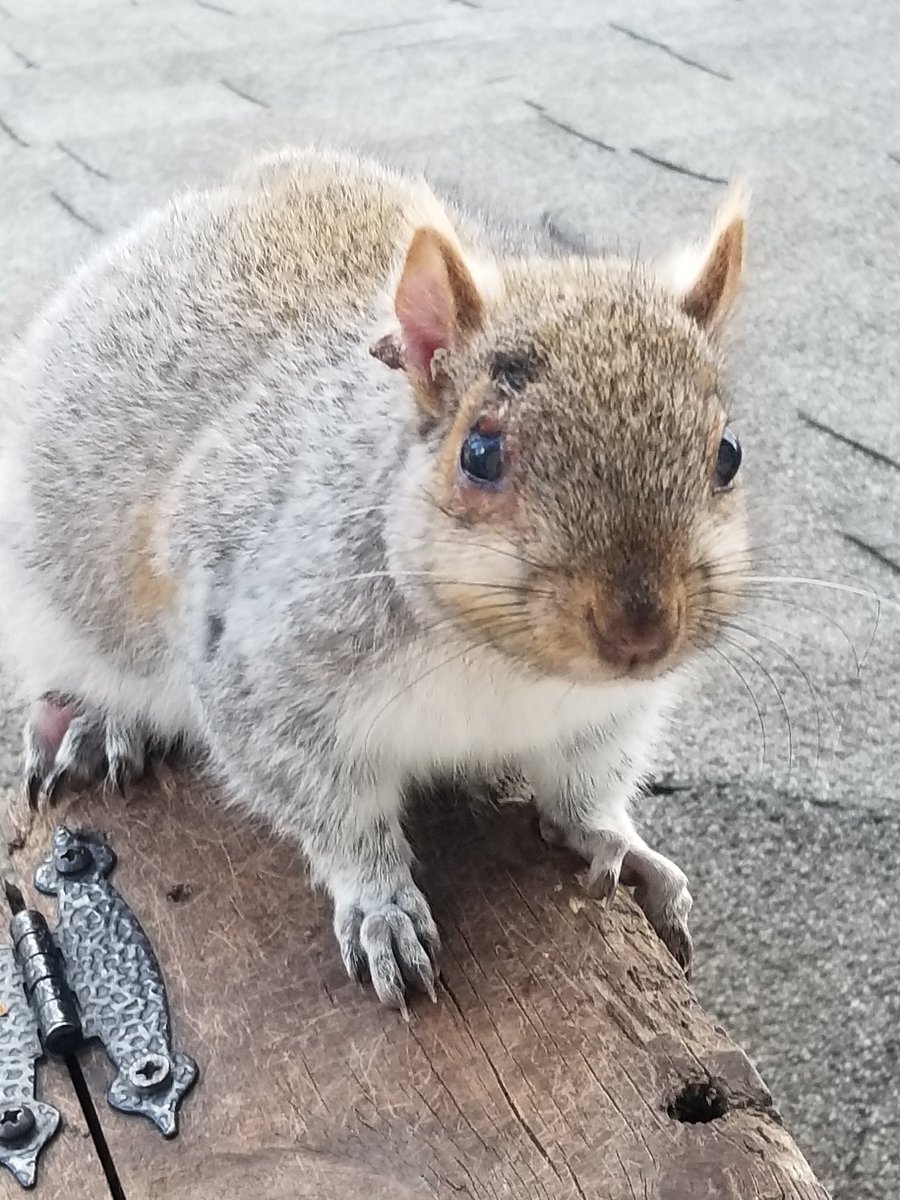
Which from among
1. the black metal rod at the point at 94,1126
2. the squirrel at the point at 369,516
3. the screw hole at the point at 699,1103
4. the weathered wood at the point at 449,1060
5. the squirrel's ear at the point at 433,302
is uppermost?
the squirrel's ear at the point at 433,302

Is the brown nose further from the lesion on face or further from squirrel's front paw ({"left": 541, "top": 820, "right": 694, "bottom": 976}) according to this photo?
squirrel's front paw ({"left": 541, "top": 820, "right": 694, "bottom": 976})

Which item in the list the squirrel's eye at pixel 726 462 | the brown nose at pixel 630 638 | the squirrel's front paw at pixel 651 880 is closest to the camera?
the brown nose at pixel 630 638

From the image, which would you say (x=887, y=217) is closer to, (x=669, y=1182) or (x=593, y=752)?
(x=593, y=752)

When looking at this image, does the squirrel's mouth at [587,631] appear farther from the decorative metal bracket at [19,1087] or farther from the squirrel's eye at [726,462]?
the decorative metal bracket at [19,1087]

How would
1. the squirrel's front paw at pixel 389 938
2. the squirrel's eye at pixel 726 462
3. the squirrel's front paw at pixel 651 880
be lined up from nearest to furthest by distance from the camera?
the squirrel's eye at pixel 726 462, the squirrel's front paw at pixel 389 938, the squirrel's front paw at pixel 651 880

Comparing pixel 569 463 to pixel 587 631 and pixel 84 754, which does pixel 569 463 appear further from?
pixel 84 754

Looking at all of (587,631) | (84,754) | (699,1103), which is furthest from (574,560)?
(84,754)

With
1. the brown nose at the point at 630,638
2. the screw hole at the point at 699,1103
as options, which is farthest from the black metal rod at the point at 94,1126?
the brown nose at the point at 630,638

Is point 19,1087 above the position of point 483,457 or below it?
below

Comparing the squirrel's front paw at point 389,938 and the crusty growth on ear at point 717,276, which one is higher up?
the crusty growth on ear at point 717,276
